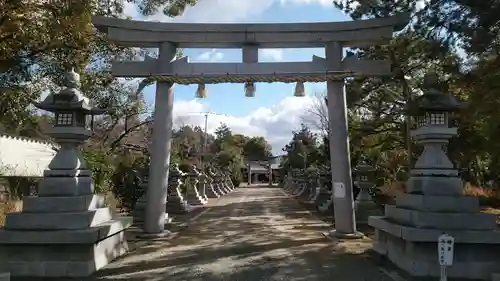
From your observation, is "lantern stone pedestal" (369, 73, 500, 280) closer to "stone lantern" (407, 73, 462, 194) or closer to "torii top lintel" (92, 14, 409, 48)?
"stone lantern" (407, 73, 462, 194)

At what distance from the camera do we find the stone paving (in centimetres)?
666

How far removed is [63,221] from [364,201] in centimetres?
906

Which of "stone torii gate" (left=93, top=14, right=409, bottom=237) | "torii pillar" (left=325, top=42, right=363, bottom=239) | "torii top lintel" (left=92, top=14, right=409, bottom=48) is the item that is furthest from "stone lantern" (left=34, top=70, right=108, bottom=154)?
"torii pillar" (left=325, top=42, right=363, bottom=239)

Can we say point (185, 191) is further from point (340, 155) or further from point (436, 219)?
point (436, 219)

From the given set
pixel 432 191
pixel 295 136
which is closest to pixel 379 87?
pixel 432 191

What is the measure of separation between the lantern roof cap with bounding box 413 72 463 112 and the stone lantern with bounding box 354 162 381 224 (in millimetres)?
6158

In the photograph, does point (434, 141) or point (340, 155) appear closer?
point (434, 141)

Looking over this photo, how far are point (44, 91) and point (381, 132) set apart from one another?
44.9ft

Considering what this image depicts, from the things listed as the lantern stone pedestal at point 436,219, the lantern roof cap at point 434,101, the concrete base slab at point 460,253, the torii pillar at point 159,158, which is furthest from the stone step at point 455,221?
the torii pillar at point 159,158

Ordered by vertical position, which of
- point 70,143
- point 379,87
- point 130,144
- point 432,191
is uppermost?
point 379,87

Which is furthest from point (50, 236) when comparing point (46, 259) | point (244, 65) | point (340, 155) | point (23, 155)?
point (23, 155)

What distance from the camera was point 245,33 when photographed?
10.1 m

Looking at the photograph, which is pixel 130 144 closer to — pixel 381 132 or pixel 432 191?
pixel 381 132

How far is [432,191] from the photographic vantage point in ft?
22.2
